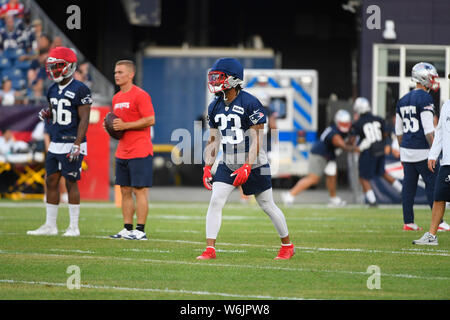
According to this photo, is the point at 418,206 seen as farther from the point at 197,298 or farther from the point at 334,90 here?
the point at 334,90

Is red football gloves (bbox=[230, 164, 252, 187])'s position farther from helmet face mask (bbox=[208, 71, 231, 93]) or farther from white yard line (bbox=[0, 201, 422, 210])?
white yard line (bbox=[0, 201, 422, 210])

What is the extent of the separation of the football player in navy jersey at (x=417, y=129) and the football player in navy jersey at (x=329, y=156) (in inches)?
246

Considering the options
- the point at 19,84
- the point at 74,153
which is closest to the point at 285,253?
the point at 74,153

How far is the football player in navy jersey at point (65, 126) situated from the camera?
1213 centimetres

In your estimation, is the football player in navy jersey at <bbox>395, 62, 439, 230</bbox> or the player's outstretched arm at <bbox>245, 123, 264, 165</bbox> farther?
the football player in navy jersey at <bbox>395, 62, 439, 230</bbox>

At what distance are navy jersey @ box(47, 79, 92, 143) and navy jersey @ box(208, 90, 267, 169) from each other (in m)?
3.15

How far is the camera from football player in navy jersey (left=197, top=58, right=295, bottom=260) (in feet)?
31.2

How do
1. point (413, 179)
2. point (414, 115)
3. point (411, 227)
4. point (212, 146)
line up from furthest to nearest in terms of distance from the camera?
1. point (411, 227)
2. point (413, 179)
3. point (414, 115)
4. point (212, 146)

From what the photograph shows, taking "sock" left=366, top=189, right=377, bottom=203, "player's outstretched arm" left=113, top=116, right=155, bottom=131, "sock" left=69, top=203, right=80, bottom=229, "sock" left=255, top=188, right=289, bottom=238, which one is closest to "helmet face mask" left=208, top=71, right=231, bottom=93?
"sock" left=255, top=188, right=289, bottom=238

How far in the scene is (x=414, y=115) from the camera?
1307cm

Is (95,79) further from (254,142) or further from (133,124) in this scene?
(254,142)

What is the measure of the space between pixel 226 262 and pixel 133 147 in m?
3.03

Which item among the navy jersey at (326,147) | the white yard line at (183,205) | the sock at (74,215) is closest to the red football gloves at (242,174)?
the sock at (74,215)
